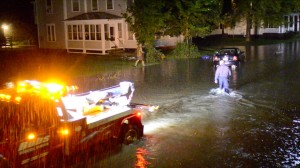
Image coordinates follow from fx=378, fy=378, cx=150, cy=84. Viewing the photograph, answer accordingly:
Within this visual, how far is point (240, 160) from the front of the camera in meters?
8.09

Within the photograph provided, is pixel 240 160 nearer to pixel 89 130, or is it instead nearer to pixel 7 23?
pixel 89 130

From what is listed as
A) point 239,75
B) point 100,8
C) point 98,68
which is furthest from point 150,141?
point 100,8

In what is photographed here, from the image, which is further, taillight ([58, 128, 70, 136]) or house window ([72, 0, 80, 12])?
house window ([72, 0, 80, 12])

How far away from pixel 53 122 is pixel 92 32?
1136 inches

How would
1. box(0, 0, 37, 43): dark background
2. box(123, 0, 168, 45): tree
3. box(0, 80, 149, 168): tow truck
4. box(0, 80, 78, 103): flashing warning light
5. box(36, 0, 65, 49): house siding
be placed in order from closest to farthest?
1. box(0, 80, 149, 168): tow truck
2. box(0, 80, 78, 103): flashing warning light
3. box(123, 0, 168, 45): tree
4. box(36, 0, 65, 49): house siding
5. box(0, 0, 37, 43): dark background

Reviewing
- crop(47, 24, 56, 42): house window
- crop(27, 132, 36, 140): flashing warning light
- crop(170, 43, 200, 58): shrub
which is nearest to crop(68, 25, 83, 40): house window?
crop(47, 24, 56, 42): house window

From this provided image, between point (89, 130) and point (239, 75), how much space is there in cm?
1423

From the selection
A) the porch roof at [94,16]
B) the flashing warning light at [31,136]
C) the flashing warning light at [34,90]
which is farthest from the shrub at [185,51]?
the flashing warning light at [31,136]

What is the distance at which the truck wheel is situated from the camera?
890 cm

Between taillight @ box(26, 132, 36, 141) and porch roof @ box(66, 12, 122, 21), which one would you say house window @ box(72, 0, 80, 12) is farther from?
taillight @ box(26, 132, 36, 141)

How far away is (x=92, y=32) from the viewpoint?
34.9 m

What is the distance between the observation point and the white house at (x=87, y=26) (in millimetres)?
34062

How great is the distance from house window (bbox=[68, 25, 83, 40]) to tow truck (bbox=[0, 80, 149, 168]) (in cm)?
2795

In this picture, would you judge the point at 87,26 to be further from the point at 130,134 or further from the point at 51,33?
the point at 130,134
